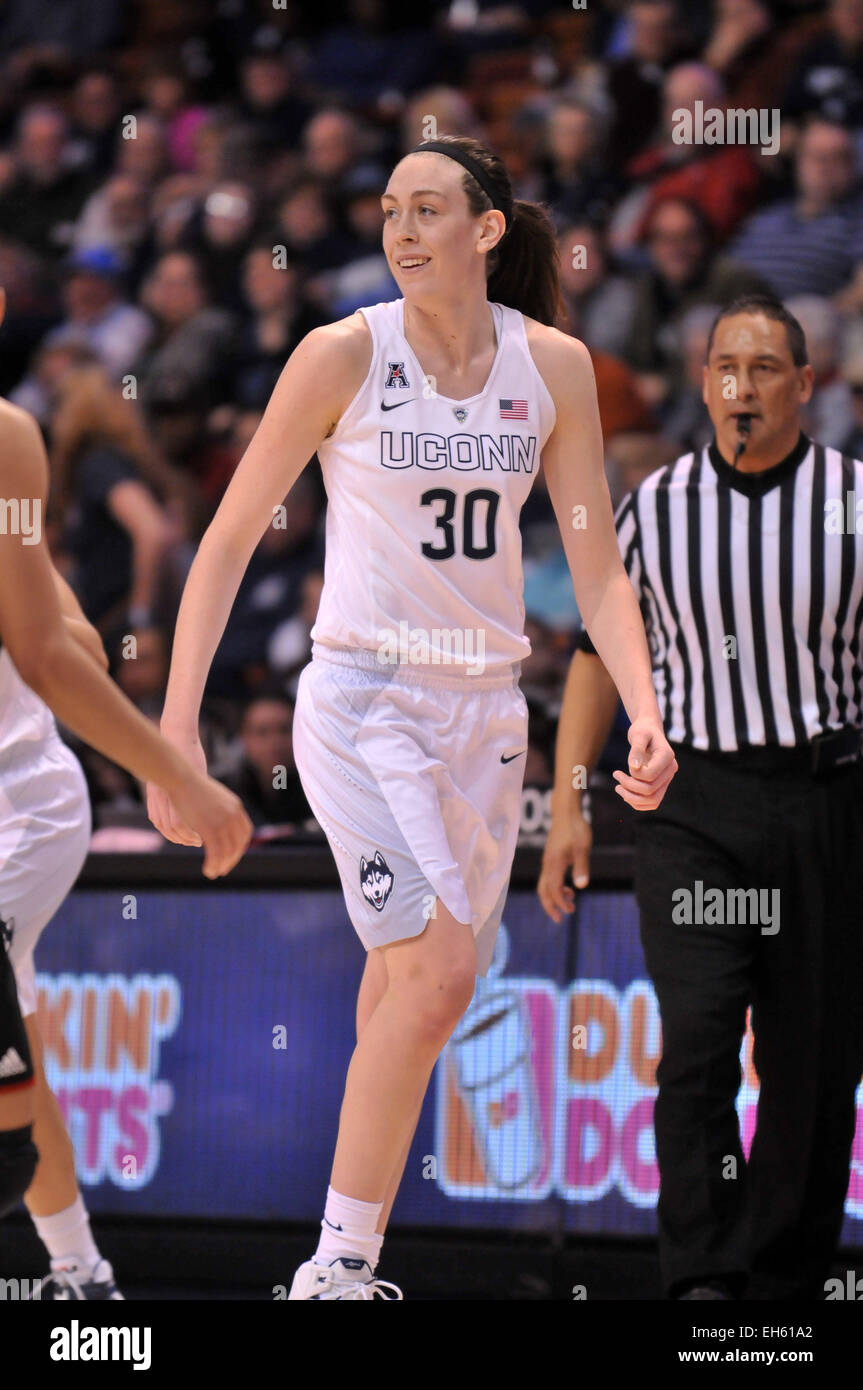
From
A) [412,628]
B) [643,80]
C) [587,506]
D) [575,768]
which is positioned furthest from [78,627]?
[643,80]

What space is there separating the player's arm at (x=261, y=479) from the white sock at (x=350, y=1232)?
724mm

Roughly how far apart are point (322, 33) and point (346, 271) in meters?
2.20

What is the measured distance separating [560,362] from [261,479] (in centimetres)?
65

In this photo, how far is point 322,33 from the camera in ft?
30.6

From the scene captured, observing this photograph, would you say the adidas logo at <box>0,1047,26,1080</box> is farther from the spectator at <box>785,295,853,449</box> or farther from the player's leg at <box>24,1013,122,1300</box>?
the spectator at <box>785,295,853,449</box>

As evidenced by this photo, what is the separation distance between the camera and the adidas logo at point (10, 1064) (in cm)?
270

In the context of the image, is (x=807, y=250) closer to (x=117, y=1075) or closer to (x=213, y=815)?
(x=117, y=1075)

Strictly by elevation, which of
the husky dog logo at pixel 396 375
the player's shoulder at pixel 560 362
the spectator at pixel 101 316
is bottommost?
the husky dog logo at pixel 396 375

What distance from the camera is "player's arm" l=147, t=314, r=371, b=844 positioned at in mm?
3355

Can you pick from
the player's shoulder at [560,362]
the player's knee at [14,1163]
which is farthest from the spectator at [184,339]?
the player's knee at [14,1163]

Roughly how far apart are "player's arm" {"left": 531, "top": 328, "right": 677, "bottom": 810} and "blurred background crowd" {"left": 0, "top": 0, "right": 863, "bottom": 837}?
5.52 ft

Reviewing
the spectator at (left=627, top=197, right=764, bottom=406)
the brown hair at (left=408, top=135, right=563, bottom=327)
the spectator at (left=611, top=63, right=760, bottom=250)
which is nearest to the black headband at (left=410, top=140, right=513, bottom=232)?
the brown hair at (left=408, top=135, right=563, bottom=327)

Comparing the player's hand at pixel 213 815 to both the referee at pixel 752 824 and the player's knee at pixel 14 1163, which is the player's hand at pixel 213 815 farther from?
the referee at pixel 752 824

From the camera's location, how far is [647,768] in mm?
3242
